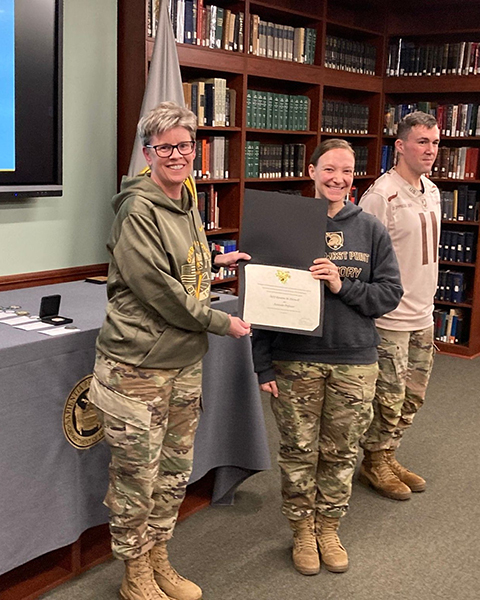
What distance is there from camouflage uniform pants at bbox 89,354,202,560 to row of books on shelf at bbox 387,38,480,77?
14.4 feet

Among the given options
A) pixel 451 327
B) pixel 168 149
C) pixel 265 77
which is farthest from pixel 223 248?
pixel 168 149

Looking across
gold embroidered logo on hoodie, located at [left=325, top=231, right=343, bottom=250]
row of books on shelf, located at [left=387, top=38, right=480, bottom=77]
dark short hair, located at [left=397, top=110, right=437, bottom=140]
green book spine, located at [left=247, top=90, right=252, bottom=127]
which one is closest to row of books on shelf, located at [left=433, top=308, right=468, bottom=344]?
row of books on shelf, located at [left=387, top=38, right=480, bottom=77]

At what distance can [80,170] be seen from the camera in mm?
3732

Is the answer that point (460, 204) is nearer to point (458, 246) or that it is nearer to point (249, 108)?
point (458, 246)

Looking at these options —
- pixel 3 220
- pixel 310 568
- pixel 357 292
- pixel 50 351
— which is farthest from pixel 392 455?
pixel 3 220

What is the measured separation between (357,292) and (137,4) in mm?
2221

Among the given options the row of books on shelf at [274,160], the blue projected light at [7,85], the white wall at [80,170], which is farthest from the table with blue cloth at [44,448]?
the row of books on shelf at [274,160]

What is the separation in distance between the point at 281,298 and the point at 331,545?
0.97 meters

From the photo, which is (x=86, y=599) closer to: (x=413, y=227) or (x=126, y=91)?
(x=413, y=227)

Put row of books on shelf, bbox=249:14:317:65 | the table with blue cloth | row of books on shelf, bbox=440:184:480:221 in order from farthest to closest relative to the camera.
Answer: row of books on shelf, bbox=440:184:480:221
row of books on shelf, bbox=249:14:317:65
the table with blue cloth

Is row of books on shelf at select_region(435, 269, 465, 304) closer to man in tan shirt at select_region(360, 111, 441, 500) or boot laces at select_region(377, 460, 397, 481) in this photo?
man in tan shirt at select_region(360, 111, 441, 500)

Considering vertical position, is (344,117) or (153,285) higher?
(344,117)

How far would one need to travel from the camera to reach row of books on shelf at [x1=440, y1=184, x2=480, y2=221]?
575 centimetres

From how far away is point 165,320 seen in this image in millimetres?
2123
